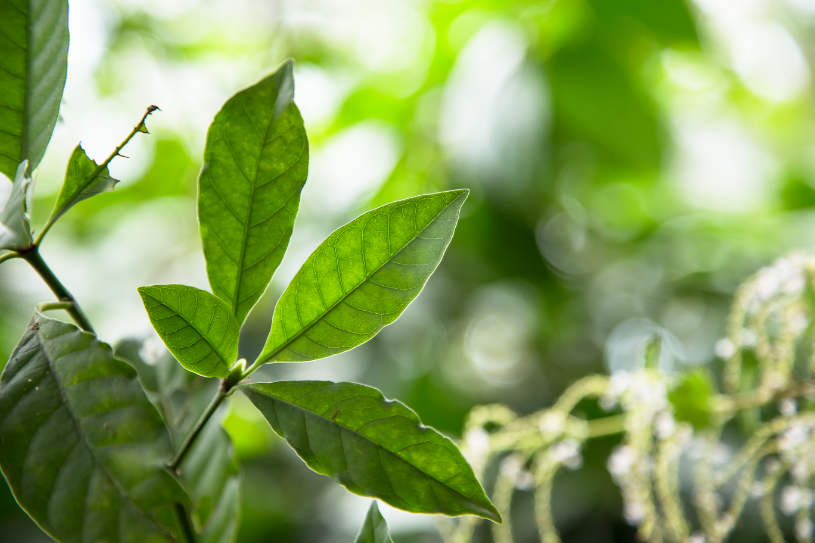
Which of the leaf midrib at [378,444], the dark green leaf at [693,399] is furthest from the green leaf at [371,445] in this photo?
the dark green leaf at [693,399]

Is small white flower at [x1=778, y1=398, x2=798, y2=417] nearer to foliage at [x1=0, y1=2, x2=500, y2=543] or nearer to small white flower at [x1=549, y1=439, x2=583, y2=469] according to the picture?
small white flower at [x1=549, y1=439, x2=583, y2=469]

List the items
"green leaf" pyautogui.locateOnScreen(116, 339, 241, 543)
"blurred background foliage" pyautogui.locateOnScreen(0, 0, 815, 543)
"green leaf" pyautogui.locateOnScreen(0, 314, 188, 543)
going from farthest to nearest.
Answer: "blurred background foliage" pyautogui.locateOnScreen(0, 0, 815, 543)
"green leaf" pyautogui.locateOnScreen(116, 339, 241, 543)
"green leaf" pyautogui.locateOnScreen(0, 314, 188, 543)

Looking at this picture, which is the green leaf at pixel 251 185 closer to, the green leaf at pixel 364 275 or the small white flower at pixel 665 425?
the green leaf at pixel 364 275

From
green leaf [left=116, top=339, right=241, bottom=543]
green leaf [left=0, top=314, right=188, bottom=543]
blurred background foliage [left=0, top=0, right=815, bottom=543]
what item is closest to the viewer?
green leaf [left=0, top=314, right=188, bottom=543]

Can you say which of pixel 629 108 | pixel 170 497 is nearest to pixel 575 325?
pixel 629 108

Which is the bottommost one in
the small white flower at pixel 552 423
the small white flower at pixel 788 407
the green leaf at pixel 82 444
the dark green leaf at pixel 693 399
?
the green leaf at pixel 82 444

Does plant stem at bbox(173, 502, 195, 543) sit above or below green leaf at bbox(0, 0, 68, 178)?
below

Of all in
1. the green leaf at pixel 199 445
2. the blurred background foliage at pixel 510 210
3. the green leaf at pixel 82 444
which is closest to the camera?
the green leaf at pixel 82 444

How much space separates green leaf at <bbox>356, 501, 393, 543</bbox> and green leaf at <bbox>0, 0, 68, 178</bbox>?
0.19 m

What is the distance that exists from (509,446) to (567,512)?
0.38 m

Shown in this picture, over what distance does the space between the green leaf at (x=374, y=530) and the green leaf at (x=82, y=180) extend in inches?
6.3

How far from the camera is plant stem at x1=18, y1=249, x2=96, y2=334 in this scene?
0.22 m

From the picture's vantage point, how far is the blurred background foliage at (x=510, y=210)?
81 centimetres

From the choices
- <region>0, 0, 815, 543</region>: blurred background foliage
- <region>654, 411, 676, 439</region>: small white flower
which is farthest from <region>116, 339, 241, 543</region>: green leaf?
<region>0, 0, 815, 543</region>: blurred background foliage
